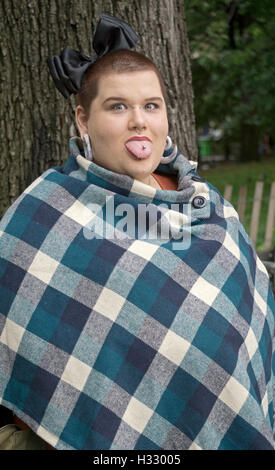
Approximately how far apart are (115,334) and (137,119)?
0.76m

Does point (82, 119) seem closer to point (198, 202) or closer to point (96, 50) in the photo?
point (96, 50)

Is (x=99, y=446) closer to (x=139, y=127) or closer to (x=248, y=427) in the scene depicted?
(x=248, y=427)

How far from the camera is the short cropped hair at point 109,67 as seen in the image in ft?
6.52

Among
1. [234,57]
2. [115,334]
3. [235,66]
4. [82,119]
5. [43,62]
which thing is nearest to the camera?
[115,334]

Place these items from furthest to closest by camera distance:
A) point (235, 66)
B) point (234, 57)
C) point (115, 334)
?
point (235, 66), point (234, 57), point (115, 334)

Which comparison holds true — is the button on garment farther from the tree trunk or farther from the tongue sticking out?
the tree trunk

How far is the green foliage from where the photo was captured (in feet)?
40.9

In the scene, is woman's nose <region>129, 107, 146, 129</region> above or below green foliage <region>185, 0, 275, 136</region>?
above

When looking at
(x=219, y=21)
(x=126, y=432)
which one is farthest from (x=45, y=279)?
(x=219, y=21)

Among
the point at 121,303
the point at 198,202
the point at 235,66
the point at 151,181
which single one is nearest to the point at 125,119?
the point at 151,181

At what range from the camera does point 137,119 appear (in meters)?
1.94

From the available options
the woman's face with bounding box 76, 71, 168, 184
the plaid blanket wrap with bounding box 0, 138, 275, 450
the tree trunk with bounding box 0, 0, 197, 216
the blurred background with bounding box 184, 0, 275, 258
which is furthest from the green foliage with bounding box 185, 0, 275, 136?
the plaid blanket wrap with bounding box 0, 138, 275, 450

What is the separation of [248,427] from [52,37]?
1.97 meters

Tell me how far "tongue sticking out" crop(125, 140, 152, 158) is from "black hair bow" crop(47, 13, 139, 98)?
0.32 meters
